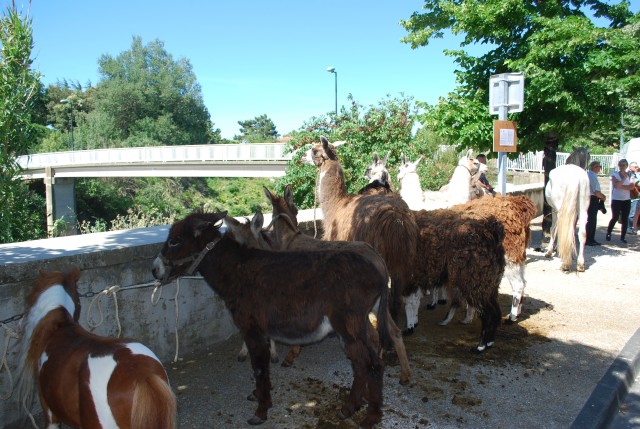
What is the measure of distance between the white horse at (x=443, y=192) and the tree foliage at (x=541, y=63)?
2.00 meters

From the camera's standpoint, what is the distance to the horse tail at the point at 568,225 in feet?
27.7

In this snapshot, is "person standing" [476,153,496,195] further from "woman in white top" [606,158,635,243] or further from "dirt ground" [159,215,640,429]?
"woman in white top" [606,158,635,243]

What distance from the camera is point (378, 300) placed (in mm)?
3611

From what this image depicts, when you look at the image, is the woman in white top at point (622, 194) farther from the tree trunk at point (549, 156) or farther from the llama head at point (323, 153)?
the llama head at point (323, 153)

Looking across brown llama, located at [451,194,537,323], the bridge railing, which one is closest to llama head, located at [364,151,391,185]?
brown llama, located at [451,194,537,323]

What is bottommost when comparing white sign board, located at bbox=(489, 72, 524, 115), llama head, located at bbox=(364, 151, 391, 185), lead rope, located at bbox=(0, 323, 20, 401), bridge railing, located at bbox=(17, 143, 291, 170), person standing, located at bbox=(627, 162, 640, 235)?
lead rope, located at bbox=(0, 323, 20, 401)

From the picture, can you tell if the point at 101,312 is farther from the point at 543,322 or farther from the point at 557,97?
the point at 557,97

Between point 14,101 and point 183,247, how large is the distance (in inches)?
502

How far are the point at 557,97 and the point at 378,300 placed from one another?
7.47m

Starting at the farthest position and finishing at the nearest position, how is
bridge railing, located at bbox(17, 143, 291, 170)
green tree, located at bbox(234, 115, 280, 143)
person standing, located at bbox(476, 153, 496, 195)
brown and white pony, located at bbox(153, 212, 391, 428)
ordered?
1. green tree, located at bbox(234, 115, 280, 143)
2. bridge railing, located at bbox(17, 143, 291, 170)
3. person standing, located at bbox(476, 153, 496, 195)
4. brown and white pony, located at bbox(153, 212, 391, 428)

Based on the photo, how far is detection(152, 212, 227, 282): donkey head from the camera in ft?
12.3

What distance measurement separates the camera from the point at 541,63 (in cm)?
941

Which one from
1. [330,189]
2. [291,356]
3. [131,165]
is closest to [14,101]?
[330,189]

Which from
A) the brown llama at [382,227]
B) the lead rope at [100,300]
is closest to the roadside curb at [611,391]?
the brown llama at [382,227]
